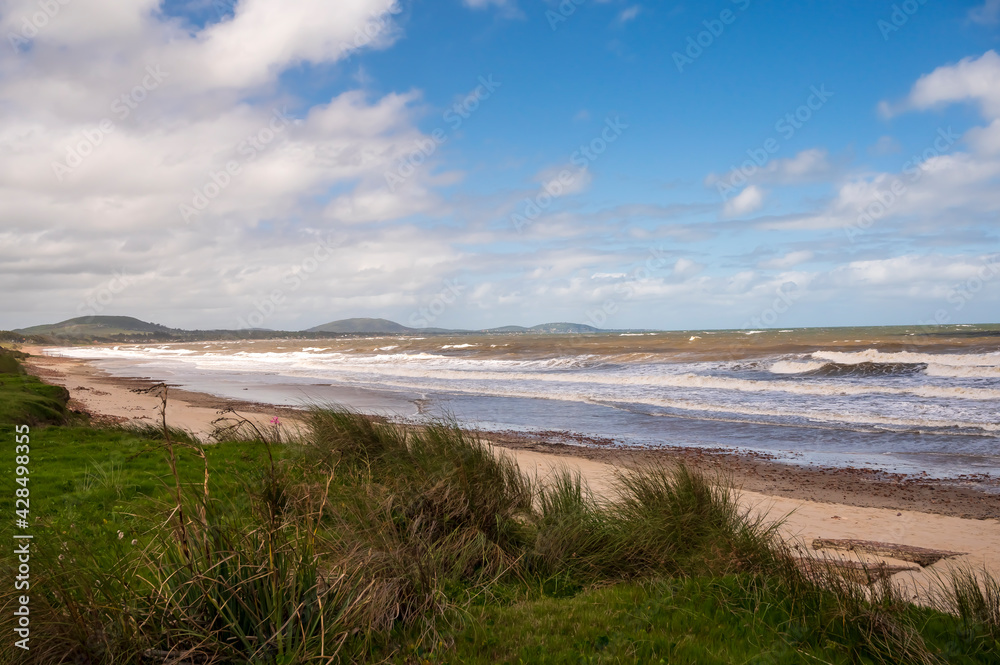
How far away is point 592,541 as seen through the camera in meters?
5.61

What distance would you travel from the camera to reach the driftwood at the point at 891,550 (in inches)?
265

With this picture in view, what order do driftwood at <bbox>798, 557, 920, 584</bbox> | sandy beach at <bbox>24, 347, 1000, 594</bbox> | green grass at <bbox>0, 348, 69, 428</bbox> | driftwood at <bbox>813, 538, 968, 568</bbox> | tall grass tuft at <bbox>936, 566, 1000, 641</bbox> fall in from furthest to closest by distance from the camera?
1. green grass at <bbox>0, 348, 69, 428</bbox>
2. sandy beach at <bbox>24, 347, 1000, 594</bbox>
3. driftwood at <bbox>813, 538, 968, 568</bbox>
4. driftwood at <bbox>798, 557, 920, 584</bbox>
5. tall grass tuft at <bbox>936, 566, 1000, 641</bbox>

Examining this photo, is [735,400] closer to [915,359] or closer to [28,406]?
[915,359]

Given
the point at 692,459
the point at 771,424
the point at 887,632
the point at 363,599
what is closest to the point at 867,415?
the point at 771,424

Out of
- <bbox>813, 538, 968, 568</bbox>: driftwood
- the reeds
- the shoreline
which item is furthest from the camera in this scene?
the shoreline

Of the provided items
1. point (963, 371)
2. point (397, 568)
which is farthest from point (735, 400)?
point (397, 568)

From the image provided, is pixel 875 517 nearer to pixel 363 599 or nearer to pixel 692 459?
pixel 692 459

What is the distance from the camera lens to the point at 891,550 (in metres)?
7.04

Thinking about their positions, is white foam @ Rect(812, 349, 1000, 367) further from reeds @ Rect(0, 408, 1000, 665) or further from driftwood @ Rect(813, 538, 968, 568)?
reeds @ Rect(0, 408, 1000, 665)

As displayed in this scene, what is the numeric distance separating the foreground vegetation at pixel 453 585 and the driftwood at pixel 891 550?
6.64 feet

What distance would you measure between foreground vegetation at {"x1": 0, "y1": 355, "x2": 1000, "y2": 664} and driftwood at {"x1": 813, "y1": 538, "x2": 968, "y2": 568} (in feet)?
6.64

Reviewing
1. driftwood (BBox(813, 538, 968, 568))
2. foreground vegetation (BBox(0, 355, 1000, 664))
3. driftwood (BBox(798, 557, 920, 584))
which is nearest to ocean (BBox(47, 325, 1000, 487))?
foreground vegetation (BBox(0, 355, 1000, 664))

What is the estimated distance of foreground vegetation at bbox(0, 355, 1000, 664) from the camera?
3330mm

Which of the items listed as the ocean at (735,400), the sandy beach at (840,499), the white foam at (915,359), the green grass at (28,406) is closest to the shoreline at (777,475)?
the sandy beach at (840,499)
